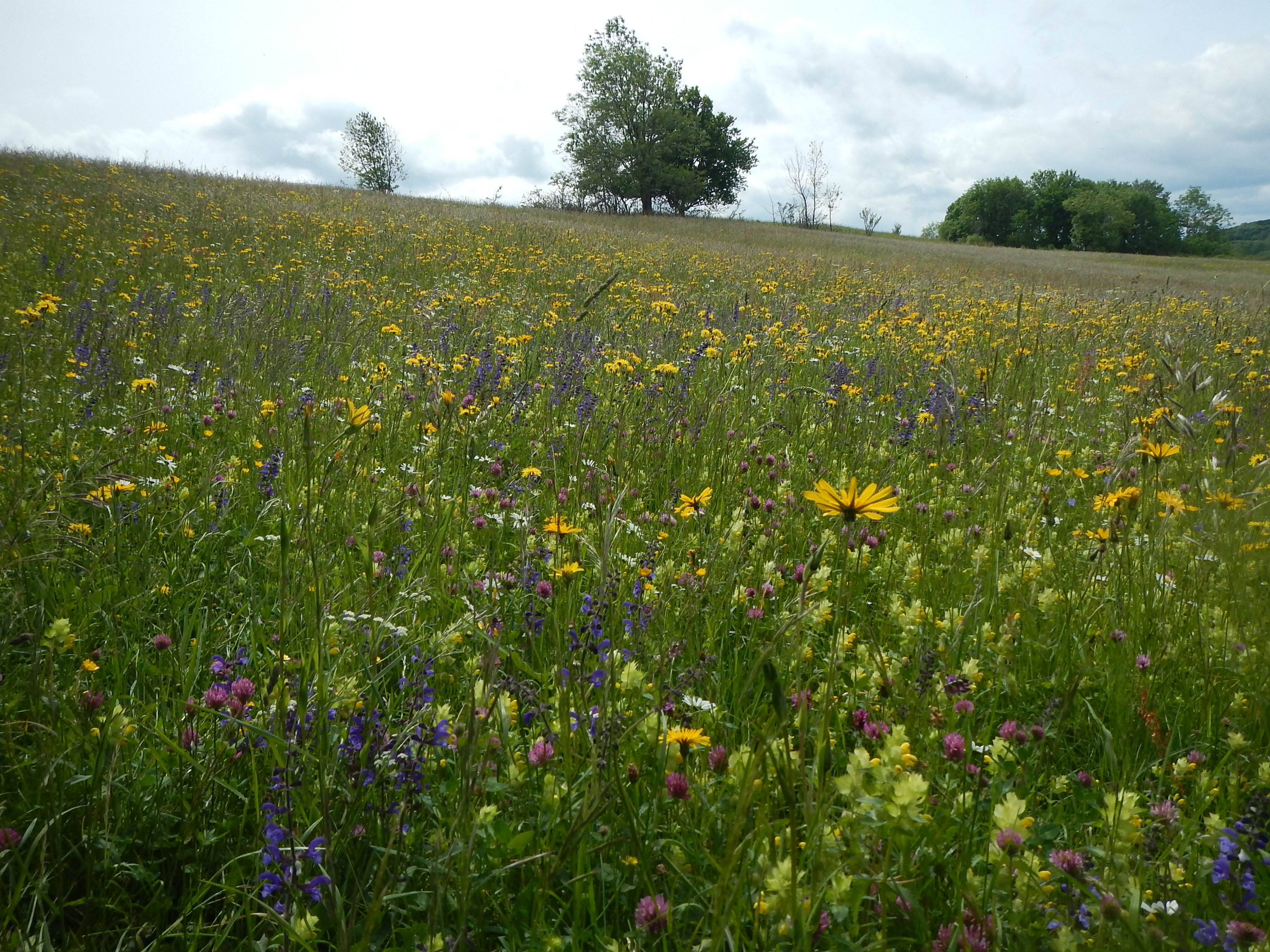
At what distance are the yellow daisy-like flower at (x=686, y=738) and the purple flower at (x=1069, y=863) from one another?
55 cm

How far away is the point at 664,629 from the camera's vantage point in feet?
5.94

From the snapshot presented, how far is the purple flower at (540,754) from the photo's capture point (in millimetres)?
1294

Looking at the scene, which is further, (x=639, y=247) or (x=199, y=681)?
(x=639, y=247)

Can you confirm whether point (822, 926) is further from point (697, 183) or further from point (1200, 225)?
point (1200, 225)

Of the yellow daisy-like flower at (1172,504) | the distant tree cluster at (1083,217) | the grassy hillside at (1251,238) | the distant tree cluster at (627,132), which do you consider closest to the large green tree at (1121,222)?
the distant tree cluster at (1083,217)

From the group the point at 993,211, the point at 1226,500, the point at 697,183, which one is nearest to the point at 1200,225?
the point at 993,211

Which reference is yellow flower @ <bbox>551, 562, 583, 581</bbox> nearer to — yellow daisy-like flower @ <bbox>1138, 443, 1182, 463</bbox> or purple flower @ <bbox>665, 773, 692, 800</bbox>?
purple flower @ <bbox>665, 773, 692, 800</bbox>

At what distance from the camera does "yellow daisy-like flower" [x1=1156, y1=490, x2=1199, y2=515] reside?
6.63 feet

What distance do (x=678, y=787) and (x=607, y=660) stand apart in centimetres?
38

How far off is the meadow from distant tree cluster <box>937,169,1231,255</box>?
5523cm

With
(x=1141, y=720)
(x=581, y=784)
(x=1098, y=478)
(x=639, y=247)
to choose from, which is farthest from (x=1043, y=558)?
(x=639, y=247)

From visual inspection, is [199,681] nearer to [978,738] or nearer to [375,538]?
[375,538]

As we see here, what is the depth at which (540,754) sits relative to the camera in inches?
50.9

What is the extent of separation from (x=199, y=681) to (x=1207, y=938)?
1995 mm
